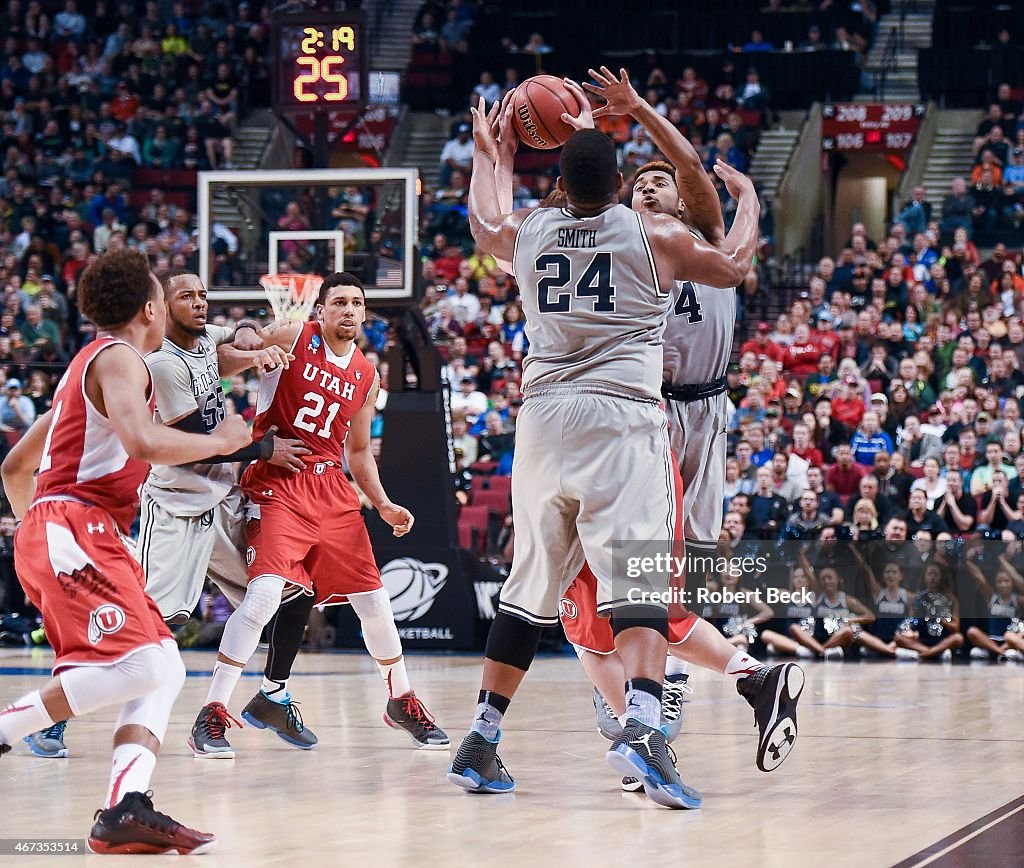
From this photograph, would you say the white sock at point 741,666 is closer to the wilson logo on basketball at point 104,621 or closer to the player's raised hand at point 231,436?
the player's raised hand at point 231,436

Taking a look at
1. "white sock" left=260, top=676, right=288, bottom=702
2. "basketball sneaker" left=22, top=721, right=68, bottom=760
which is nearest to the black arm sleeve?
"white sock" left=260, top=676, right=288, bottom=702

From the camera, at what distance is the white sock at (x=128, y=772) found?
4.64 m

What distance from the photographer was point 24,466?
514 centimetres

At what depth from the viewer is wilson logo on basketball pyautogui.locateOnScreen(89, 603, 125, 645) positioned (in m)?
4.63

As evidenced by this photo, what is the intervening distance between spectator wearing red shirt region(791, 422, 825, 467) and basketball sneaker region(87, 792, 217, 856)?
34.0 ft

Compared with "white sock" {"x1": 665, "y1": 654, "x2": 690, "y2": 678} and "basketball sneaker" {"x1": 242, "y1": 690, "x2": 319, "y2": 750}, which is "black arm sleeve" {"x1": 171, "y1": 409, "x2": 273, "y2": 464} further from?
"white sock" {"x1": 665, "y1": 654, "x2": 690, "y2": 678}

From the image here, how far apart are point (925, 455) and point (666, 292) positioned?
9.09 m

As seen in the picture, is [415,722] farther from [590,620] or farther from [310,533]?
[590,620]

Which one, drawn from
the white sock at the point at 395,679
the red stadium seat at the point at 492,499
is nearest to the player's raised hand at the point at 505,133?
the white sock at the point at 395,679

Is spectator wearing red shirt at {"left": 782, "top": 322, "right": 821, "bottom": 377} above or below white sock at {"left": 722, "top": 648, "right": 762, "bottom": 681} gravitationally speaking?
below

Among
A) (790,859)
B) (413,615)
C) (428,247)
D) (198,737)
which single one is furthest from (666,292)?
(428,247)

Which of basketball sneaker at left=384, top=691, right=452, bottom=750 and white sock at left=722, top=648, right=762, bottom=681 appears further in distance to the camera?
basketball sneaker at left=384, top=691, right=452, bottom=750

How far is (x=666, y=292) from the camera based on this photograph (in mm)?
5672

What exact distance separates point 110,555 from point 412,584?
855 centimetres
